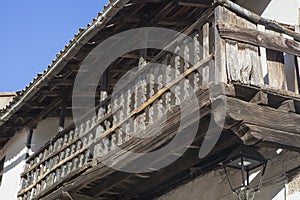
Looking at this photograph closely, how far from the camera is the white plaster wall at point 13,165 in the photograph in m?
9.90

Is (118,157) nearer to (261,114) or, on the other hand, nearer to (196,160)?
(196,160)

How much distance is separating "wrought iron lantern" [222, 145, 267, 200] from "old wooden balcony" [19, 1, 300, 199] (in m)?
0.53

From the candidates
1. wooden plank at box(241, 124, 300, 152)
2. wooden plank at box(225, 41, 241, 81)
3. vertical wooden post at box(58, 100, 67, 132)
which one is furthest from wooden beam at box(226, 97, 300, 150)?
vertical wooden post at box(58, 100, 67, 132)

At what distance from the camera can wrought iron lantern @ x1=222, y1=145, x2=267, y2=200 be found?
5.39 m

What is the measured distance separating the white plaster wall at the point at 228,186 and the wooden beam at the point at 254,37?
1.10 metres

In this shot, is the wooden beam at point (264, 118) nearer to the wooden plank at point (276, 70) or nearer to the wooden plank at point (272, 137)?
the wooden plank at point (272, 137)

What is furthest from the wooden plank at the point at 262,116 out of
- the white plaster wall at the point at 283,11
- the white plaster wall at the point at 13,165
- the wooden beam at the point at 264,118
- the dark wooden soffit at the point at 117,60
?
the white plaster wall at the point at 13,165

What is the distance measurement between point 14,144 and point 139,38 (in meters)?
4.34

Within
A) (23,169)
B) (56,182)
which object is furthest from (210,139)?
(23,169)

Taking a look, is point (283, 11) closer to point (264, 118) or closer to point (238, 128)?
point (264, 118)

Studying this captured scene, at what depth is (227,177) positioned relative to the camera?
18.7 feet

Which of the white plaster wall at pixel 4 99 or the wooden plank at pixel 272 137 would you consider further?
Result: the white plaster wall at pixel 4 99

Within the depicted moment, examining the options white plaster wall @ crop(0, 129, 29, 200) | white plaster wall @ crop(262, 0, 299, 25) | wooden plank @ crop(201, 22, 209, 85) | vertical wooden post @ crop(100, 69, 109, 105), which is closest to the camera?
wooden plank @ crop(201, 22, 209, 85)

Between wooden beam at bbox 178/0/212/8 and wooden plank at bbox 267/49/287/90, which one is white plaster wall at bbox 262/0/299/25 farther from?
wooden plank at bbox 267/49/287/90
